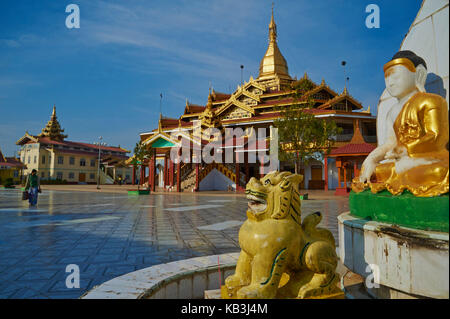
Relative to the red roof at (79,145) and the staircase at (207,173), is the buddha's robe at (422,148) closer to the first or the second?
the staircase at (207,173)

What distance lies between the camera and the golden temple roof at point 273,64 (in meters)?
40.7

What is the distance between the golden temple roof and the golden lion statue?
131 ft

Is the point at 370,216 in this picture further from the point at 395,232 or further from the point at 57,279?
the point at 57,279

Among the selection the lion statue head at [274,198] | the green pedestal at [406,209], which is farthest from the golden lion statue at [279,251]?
the green pedestal at [406,209]

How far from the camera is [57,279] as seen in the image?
3486mm

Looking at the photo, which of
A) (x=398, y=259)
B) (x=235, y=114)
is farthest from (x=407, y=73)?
(x=235, y=114)

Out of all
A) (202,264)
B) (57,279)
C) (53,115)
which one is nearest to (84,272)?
(57,279)

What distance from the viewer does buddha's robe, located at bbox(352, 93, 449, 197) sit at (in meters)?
1.94

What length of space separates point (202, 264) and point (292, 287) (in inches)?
50.0

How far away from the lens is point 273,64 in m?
41.1

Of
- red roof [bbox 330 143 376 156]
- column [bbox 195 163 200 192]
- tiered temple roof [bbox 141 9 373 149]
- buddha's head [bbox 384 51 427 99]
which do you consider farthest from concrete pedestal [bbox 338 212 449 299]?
tiered temple roof [bbox 141 9 373 149]

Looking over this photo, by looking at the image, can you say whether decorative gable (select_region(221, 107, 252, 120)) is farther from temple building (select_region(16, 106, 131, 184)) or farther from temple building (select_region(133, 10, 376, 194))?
temple building (select_region(16, 106, 131, 184))

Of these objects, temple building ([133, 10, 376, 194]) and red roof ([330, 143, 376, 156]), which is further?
temple building ([133, 10, 376, 194])
